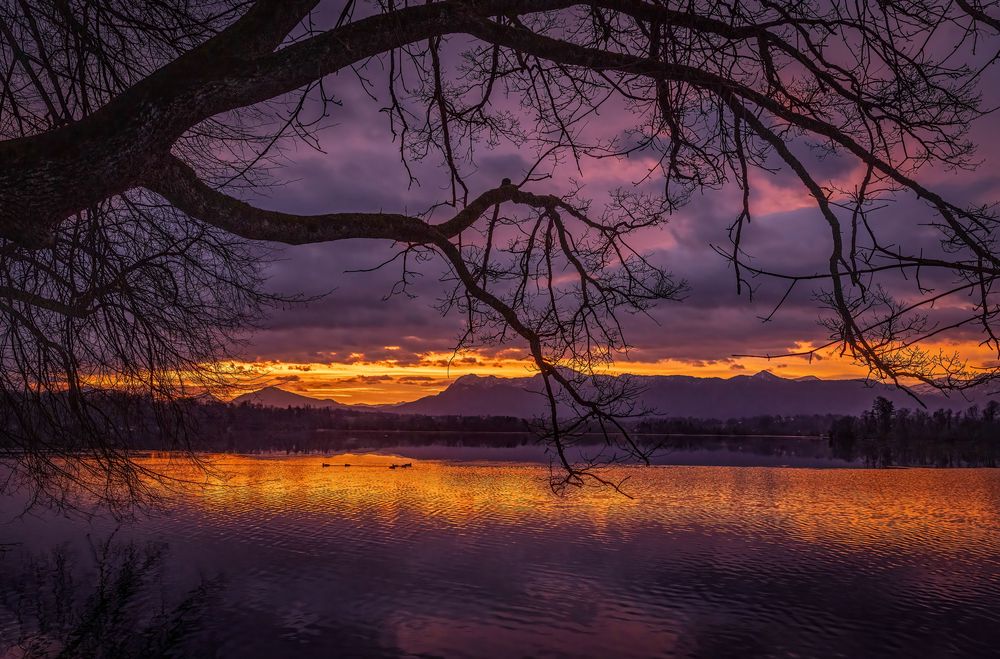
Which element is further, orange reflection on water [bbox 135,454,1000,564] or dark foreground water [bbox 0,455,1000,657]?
orange reflection on water [bbox 135,454,1000,564]

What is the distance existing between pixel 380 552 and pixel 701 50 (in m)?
19.1

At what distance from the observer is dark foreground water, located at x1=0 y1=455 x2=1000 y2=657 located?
527 inches

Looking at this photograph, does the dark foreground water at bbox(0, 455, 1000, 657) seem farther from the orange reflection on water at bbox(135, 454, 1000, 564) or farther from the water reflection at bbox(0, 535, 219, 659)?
the orange reflection on water at bbox(135, 454, 1000, 564)

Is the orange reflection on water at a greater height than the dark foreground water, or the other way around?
the orange reflection on water

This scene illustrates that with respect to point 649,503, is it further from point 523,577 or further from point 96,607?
point 96,607

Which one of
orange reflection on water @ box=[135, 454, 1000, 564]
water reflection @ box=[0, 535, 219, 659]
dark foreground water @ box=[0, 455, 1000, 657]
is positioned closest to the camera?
water reflection @ box=[0, 535, 219, 659]

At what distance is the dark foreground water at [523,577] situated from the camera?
527 inches

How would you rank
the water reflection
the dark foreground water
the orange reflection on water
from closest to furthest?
the water reflection < the dark foreground water < the orange reflection on water

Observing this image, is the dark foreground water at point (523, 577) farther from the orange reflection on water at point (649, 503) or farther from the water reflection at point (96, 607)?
the orange reflection on water at point (649, 503)

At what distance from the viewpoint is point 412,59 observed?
4613mm

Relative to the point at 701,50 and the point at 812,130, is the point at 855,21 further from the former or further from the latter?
the point at 701,50

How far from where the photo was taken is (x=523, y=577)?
57.7 feet

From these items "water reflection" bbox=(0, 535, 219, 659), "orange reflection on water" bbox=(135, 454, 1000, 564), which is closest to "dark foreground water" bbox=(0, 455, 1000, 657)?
"water reflection" bbox=(0, 535, 219, 659)

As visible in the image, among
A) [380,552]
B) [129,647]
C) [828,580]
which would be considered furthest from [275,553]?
[828,580]
